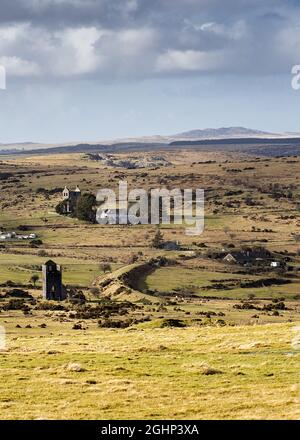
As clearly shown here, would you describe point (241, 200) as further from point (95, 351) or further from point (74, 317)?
point (95, 351)

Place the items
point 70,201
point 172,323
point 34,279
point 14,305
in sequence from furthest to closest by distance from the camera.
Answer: point 70,201
point 34,279
point 14,305
point 172,323

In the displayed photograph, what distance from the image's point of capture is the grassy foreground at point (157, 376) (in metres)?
21.8

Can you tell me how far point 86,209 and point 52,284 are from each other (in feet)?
252

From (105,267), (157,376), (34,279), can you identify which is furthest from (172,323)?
(105,267)

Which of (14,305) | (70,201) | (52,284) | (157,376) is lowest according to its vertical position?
(52,284)

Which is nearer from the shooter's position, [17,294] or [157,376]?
[157,376]

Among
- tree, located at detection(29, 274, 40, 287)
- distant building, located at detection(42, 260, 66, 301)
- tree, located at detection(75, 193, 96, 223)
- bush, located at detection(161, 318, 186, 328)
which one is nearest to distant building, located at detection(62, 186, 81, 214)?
tree, located at detection(75, 193, 96, 223)

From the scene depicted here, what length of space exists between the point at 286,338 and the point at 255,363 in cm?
659

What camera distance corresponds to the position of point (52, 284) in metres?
77.7

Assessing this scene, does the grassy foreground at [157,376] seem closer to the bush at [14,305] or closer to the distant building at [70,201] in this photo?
the bush at [14,305]

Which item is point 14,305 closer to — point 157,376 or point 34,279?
point 34,279

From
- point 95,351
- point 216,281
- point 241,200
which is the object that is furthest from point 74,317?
point 241,200

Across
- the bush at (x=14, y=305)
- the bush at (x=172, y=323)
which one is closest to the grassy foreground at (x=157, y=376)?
the bush at (x=172, y=323)
